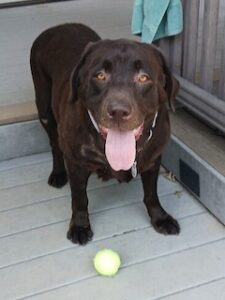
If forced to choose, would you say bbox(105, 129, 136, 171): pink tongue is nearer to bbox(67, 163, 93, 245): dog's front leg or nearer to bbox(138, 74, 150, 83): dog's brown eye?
bbox(138, 74, 150, 83): dog's brown eye

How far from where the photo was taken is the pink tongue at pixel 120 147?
196 cm

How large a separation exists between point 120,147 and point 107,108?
207mm

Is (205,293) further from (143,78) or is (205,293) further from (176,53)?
(176,53)

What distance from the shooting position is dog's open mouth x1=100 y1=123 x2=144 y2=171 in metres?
1.96

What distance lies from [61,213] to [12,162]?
0.67 meters

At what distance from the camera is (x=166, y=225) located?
2389 millimetres

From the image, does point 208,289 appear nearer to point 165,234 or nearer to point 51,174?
point 165,234

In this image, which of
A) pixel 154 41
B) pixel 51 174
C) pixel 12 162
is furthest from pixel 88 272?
pixel 154 41

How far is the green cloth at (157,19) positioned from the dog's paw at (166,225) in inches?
38.8

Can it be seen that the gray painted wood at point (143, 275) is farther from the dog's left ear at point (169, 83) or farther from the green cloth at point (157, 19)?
the green cloth at point (157, 19)

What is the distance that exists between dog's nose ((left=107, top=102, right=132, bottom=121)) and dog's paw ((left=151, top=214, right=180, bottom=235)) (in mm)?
739

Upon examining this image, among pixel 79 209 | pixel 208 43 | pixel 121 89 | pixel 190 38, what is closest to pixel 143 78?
pixel 121 89

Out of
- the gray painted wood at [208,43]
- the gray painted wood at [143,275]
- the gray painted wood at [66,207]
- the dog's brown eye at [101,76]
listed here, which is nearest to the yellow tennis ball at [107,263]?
the gray painted wood at [143,275]

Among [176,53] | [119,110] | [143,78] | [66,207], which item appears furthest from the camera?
[176,53]
